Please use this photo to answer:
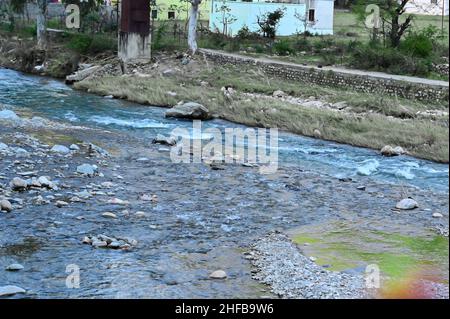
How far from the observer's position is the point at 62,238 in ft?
26.7

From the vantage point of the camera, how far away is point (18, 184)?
32.7 feet

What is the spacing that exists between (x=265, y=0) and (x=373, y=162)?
860 inches

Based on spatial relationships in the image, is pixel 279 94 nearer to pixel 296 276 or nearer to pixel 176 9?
pixel 296 276

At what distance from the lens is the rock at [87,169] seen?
1152 centimetres

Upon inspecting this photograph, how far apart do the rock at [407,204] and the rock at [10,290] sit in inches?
239

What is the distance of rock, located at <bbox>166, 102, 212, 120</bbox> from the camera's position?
19047 millimetres

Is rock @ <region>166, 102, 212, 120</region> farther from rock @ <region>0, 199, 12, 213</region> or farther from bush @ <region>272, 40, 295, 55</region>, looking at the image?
rock @ <region>0, 199, 12, 213</region>

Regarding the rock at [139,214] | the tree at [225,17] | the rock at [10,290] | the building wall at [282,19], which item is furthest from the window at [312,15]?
the rock at [10,290]

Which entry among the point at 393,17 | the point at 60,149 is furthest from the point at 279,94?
the point at 60,149

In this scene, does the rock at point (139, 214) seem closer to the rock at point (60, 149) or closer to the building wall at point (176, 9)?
the rock at point (60, 149)

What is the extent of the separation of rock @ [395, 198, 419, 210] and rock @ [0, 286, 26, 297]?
607 cm

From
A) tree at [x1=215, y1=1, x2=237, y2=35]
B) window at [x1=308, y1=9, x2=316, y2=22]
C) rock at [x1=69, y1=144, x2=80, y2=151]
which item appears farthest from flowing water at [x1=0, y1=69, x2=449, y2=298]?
A: window at [x1=308, y1=9, x2=316, y2=22]
